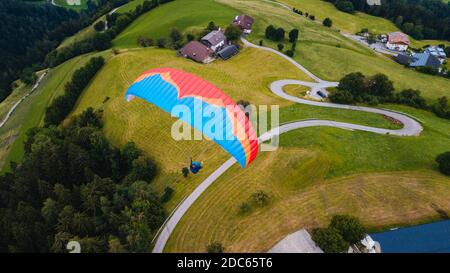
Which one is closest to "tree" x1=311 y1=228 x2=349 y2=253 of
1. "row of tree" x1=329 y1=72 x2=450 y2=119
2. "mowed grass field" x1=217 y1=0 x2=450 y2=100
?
Answer: "row of tree" x1=329 y1=72 x2=450 y2=119

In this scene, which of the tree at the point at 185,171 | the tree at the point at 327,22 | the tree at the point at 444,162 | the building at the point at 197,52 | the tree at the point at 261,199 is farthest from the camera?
the tree at the point at 327,22

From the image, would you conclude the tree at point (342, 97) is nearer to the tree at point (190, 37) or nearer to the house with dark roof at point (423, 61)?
the house with dark roof at point (423, 61)

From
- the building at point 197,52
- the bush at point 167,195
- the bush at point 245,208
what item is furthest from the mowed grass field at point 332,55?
the bush at point 167,195

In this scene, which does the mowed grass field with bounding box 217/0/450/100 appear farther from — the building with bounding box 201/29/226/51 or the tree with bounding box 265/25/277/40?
the building with bounding box 201/29/226/51

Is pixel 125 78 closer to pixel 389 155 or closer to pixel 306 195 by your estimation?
pixel 306 195

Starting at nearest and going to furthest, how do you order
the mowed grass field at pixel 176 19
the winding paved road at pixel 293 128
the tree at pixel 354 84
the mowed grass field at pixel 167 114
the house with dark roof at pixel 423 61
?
the winding paved road at pixel 293 128
the mowed grass field at pixel 167 114
the tree at pixel 354 84
the house with dark roof at pixel 423 61
the mowed grass field at pixel 176 19

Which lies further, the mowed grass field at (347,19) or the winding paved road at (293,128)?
the mowed grass field at (347,19)
